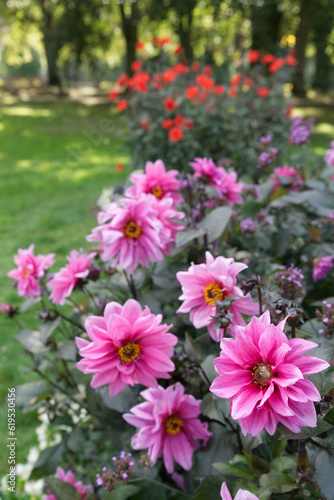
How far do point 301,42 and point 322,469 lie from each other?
1479cm

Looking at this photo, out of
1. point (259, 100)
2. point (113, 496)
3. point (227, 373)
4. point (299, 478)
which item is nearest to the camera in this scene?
point (227, 373)

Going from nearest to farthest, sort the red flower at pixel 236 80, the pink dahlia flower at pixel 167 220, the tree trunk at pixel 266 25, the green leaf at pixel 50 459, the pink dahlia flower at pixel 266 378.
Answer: the pink dahlia flower at pixel 266 378 → the pink dahlia flower at pixel 167 220 → the green leaf at pixel 50 459 → the red flower at pixel 236 80 → the tree trunk at pixel 266 25

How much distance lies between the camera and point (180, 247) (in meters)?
1.11

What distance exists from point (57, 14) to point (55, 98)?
3400 millimetres

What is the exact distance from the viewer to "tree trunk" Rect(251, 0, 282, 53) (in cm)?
1084

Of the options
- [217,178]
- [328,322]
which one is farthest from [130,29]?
[328,322]

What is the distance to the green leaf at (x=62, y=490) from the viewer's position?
1.14m

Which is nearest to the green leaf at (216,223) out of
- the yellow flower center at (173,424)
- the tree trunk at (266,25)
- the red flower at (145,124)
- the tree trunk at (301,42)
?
the yellow flower center at (173,424)

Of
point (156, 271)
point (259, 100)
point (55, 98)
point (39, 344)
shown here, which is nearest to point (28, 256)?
point (39, 344)

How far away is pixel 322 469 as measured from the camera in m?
0.70

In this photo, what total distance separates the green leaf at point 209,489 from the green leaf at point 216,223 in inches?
21.5

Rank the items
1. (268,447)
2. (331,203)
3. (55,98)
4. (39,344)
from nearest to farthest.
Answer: (268,447) < (39,344) < (331,203) < (55,98)

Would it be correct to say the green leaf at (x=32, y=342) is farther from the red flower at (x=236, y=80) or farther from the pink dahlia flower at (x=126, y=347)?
the red flower at (x=236, y=80)

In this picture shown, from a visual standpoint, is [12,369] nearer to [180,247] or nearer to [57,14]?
[180,247]
